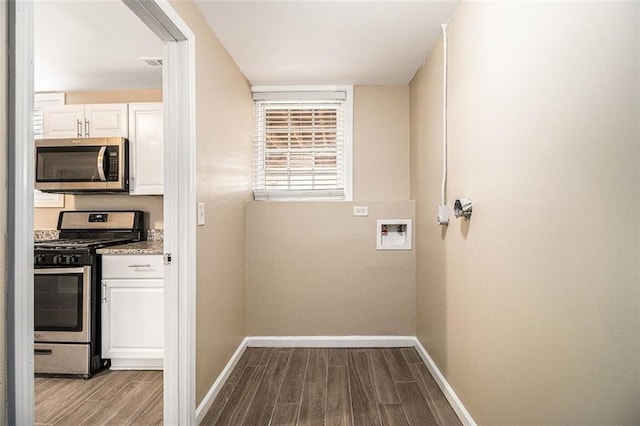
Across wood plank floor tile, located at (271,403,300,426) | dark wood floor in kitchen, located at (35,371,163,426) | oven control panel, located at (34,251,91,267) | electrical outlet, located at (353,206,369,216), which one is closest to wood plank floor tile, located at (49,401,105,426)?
dark wood floor in kitchen, located at (35,371,163,426)

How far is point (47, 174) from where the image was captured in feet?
10.2

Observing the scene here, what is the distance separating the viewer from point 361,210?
3.28m

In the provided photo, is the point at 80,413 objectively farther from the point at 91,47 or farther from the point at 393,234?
the point at 393,234

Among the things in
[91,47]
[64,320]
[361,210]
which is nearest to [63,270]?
[64,320]

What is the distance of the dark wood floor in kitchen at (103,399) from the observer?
2.17 metres

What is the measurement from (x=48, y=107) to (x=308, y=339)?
3.06 m

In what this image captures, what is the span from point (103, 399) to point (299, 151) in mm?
2397

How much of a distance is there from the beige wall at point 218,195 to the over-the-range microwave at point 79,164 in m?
1.03

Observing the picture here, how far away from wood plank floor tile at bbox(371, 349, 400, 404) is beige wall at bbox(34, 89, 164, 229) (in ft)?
7.38

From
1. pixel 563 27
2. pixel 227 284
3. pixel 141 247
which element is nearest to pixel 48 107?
pixel 141 247

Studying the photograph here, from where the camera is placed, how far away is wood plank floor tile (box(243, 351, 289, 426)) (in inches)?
83.6

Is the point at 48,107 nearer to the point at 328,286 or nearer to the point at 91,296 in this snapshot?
the point at 91,296

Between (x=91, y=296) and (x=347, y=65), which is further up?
(x=347, y=65)

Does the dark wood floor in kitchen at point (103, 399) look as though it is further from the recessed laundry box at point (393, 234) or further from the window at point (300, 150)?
the recessed laundry box at point (393, 234)
